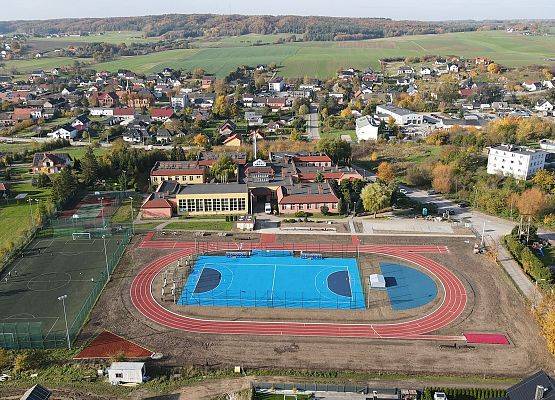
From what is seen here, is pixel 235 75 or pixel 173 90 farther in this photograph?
pixel 235 75

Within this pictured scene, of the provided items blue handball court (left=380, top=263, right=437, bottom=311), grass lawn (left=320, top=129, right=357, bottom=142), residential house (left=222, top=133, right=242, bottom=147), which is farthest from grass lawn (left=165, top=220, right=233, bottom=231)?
grass lawn (left=320, top=129, right=357, bottom=142)

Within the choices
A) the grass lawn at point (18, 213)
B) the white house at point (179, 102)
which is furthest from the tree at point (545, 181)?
the white house at point (179, 102)

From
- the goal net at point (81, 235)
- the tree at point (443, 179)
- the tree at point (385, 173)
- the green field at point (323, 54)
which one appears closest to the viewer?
the goal net at point (81, 235)

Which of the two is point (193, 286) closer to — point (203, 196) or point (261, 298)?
point (261, 298)

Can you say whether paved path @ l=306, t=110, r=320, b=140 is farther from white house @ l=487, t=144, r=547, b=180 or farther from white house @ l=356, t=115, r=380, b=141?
white house @ l=487, t=144, r=547, b=180

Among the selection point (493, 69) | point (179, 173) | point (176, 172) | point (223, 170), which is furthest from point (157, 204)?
point (493, 69)

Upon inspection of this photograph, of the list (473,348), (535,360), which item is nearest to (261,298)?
(473,348)

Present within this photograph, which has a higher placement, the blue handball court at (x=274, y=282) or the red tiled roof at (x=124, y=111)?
the red tiled roof at (x=124, y=111)

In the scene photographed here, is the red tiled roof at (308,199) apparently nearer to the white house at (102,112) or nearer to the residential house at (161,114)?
the residential house at (161,114)

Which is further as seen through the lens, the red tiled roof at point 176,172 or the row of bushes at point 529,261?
the red tiled roof at point 176,172
